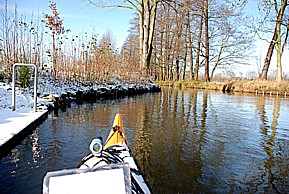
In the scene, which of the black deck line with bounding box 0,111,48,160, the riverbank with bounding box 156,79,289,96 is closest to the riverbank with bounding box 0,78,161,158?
the black deck line with bounding box 0,111,48,160

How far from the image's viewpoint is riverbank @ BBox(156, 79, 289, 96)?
17.0 m

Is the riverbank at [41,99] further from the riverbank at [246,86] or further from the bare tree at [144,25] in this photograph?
the riverbank at [246,86]

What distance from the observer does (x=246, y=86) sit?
752 inches

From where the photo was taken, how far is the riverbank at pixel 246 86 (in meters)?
17.0

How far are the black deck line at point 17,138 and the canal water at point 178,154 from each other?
8 cm

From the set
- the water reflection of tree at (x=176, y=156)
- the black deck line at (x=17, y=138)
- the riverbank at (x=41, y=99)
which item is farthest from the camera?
the riverbank at (x=41, y=99)

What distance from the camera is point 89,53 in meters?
11.0

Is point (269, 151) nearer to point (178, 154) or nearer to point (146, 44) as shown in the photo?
point (178, 154)

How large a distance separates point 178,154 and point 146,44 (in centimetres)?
1294

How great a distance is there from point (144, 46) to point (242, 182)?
13.9 metres

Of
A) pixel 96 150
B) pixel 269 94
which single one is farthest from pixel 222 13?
pixel 96 150

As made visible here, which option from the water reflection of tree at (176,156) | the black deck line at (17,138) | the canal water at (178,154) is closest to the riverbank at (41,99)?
the black deck line at (17,138)

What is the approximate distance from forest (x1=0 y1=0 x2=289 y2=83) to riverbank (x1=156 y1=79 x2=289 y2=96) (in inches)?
48.6

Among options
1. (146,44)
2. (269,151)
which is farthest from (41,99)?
(146,44)
